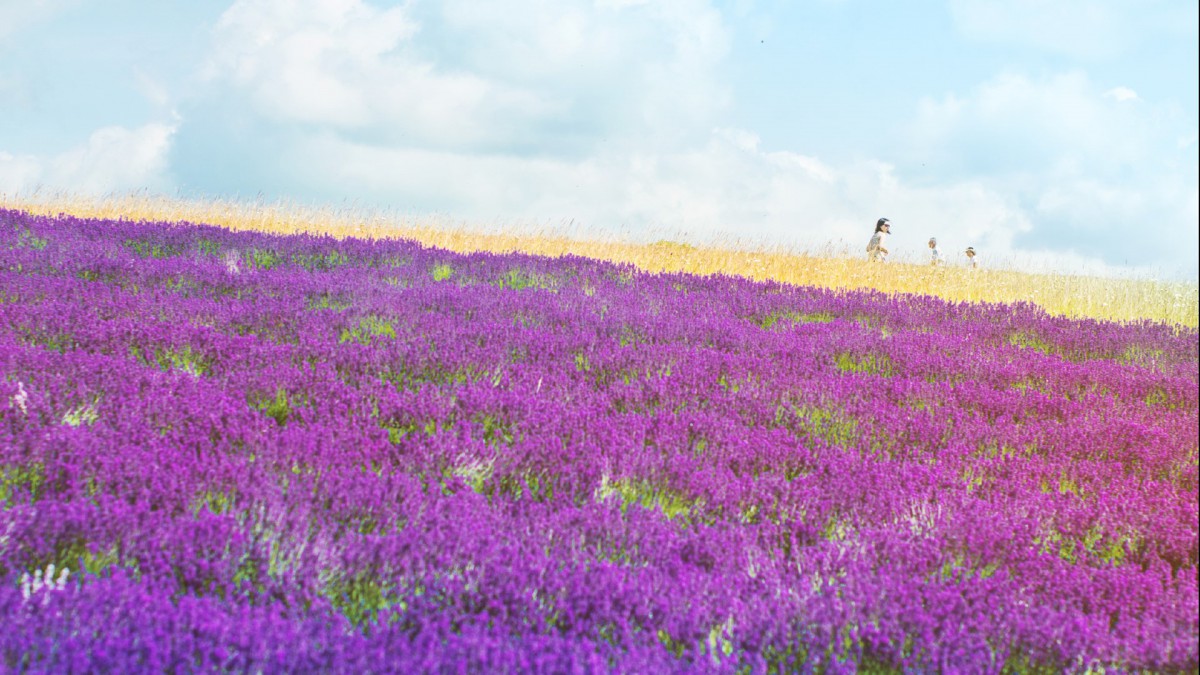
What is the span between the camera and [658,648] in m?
2.14

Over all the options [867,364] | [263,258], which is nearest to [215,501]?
[867,364]

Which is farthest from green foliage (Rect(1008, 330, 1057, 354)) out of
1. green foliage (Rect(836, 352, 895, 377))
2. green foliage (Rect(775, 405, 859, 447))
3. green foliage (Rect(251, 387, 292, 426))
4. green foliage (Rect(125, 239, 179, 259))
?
green foliage (Rect(125, 239, 179, 259))

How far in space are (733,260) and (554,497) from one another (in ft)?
52.6

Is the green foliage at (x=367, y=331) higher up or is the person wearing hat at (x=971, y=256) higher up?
the person wearing hat at (x=971, y=256)

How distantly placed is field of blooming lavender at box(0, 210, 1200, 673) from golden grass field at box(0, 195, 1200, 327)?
331 inches

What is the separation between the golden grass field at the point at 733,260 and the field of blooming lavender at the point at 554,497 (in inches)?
331

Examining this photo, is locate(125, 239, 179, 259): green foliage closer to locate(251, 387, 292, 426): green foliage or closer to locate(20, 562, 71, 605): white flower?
locate(251, 387, 292, 426): green foliage

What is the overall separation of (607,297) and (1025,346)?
144 inches

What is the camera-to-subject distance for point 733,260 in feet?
61.8

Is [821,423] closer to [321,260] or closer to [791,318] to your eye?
[791,318]

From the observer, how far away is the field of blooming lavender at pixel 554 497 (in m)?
2.32

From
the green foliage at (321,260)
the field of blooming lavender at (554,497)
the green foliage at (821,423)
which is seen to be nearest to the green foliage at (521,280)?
the green foliage at (321,260)

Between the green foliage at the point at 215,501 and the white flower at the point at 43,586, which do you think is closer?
the white flower at the point at 43,586

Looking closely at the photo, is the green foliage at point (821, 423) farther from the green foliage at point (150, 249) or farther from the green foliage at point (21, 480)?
the green foliage at point (150, 249)
